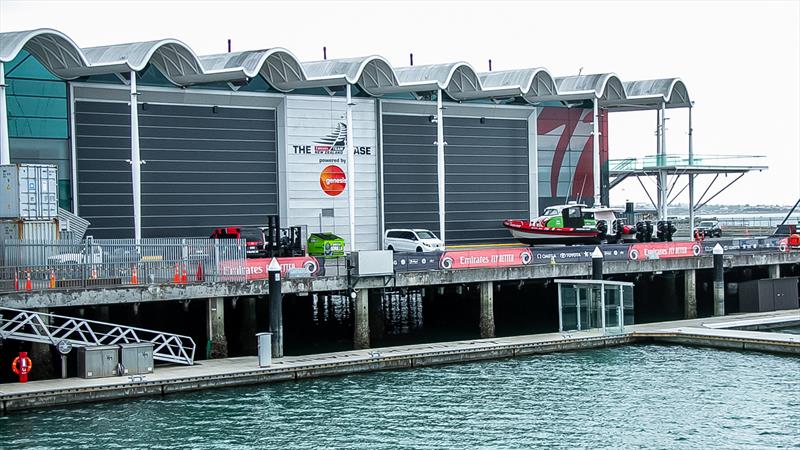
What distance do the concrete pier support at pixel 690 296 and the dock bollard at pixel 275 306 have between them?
22.0m

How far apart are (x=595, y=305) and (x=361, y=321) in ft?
30.2

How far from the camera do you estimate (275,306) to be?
37.7 m

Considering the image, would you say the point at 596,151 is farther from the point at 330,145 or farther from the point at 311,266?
the point at 311,266

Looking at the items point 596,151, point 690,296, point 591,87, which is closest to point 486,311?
point 690,296

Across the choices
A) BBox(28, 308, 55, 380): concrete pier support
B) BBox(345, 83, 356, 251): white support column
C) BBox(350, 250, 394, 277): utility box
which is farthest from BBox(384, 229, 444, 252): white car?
BBox(28, 308, 55, 380): concrete pier support

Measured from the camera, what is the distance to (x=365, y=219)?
58.7 meters

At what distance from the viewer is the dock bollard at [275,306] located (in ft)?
123

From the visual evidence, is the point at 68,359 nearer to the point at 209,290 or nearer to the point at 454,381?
the point at 209,290

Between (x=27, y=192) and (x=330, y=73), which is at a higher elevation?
(x=330, y=73)

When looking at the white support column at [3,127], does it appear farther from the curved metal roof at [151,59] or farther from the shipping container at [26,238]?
the shipping container at [26,238]

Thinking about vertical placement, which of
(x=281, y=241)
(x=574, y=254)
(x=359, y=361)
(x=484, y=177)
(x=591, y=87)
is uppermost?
(x=591, y=87)

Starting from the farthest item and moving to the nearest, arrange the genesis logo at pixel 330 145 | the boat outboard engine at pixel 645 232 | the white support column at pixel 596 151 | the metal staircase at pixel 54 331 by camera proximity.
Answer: the white support column at pixel 596 151
the boat outboard engine at pixel 645 232
the genesis logo at pixel 330 145
the metal staircase at pixel 54 331

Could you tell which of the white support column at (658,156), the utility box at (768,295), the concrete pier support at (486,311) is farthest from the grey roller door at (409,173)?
the utility box at (768,295)

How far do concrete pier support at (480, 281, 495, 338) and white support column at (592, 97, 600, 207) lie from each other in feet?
67.0
